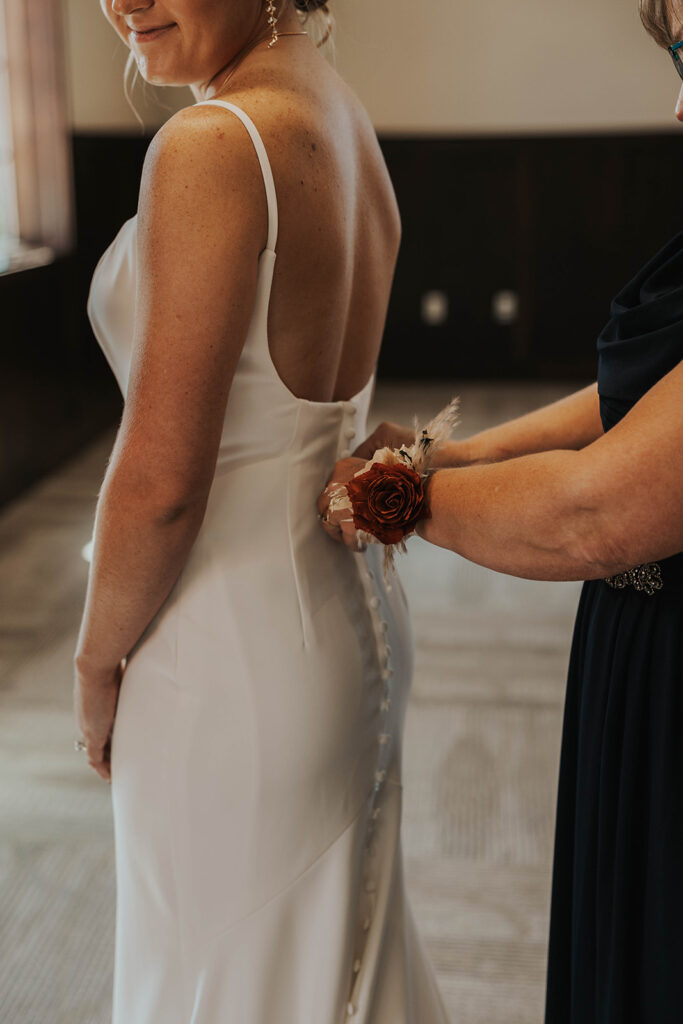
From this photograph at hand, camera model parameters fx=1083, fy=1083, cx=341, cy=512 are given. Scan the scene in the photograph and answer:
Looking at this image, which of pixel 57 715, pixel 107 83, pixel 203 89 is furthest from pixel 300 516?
pixel 107 83

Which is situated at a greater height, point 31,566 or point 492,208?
point 492,208

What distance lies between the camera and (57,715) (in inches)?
124

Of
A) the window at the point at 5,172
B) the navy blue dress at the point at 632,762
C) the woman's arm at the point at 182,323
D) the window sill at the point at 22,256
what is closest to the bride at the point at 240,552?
the woman's arm at the point at 182,323

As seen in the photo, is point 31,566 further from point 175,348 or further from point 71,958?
point 175,348

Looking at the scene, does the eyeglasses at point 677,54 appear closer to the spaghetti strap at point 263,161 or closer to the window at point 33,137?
the spaghetti strap at point 263,161

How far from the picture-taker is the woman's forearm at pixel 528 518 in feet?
3.33

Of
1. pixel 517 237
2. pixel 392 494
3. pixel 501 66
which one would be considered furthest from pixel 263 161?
pixel 501 66

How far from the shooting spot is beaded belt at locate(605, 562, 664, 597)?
119 cm

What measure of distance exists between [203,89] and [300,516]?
20.3 inches

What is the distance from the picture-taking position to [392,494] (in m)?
1.16

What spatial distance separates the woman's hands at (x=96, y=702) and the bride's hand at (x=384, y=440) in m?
0.40

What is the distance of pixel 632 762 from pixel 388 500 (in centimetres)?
40

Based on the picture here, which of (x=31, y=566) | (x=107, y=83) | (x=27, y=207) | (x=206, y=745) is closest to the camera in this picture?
(x=206, y=745)

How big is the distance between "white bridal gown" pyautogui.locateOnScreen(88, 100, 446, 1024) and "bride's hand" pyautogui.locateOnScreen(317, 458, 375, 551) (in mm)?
17
